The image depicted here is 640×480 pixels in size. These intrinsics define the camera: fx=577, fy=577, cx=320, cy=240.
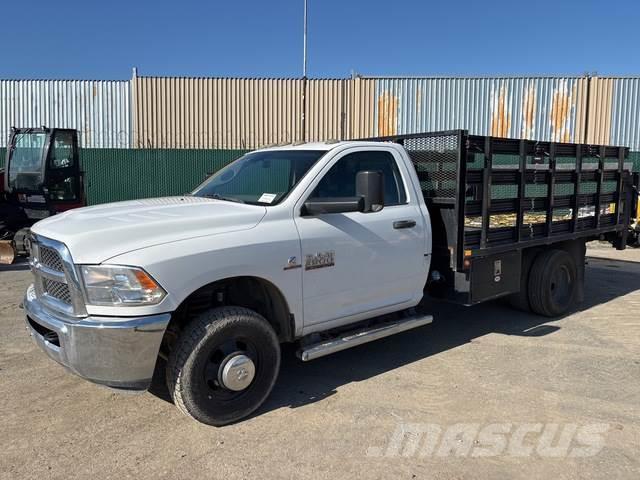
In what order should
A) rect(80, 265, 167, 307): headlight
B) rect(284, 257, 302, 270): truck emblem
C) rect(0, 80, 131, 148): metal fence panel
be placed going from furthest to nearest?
rect(0, 80, 131, 148): metal fence panel
rect(284, 257, 302, 270): truck emblem
rect(80, 265, 167, 307): headlight

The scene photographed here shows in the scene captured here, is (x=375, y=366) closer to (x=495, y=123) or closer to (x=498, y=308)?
(x=498, y=308)

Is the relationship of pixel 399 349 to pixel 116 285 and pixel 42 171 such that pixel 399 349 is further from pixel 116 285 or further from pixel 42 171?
pixel 42 171

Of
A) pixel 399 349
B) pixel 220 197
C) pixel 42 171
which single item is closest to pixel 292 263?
pixel 220 197

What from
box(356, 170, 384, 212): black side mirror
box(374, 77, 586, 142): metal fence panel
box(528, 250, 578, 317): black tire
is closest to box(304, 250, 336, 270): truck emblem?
box(356, 170, 384, 212): black side mirror

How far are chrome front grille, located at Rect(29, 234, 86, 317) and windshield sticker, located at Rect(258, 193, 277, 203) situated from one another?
1.47 meters

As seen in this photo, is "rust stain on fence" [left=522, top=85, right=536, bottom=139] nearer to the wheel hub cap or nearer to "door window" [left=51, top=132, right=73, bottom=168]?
"door window" [left=51, top=132, right=73, bottom=168]

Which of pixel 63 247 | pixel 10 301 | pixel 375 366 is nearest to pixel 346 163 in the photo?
pixel 375 366

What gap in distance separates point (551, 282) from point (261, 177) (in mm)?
3892

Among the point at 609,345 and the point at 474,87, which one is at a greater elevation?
the point at 474,87

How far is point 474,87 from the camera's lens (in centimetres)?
2100

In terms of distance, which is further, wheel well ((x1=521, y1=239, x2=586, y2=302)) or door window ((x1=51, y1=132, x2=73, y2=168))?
door window ((x1=51, y1=132, x2=73, y2=168))

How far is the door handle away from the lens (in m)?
4.98

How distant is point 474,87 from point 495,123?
1.52 m

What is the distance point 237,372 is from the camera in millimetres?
3973
